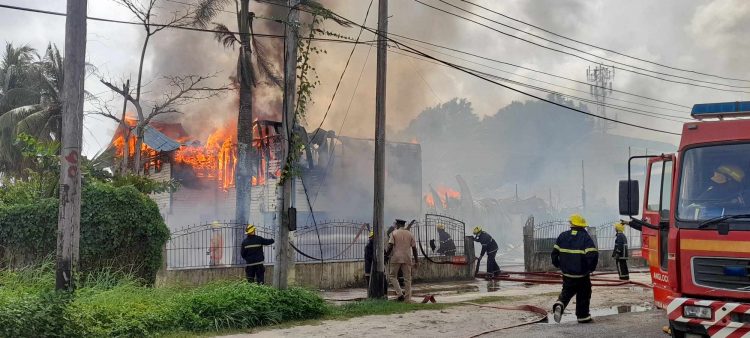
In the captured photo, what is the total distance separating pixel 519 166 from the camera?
2628 inches

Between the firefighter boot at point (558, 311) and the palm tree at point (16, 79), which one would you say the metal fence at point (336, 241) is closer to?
the firefighter boot at point (558, 311)

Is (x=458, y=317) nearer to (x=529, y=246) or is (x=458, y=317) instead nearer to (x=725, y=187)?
(x=725, y=187)

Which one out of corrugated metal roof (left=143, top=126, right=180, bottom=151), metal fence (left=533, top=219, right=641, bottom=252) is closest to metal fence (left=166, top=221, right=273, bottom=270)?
metal fence (left=533, top=219, right=641, bottom=252)

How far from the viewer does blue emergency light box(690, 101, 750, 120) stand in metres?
6.75

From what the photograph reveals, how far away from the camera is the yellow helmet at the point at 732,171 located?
20.2 feet

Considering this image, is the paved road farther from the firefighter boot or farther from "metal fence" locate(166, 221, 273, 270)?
"metal fence" locate(166, 221, 273, 270)

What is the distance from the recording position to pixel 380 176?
12031 millimetres

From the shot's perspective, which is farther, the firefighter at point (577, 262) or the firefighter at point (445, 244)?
the firefighter at point (445, 244)

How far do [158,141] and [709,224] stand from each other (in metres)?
25.5

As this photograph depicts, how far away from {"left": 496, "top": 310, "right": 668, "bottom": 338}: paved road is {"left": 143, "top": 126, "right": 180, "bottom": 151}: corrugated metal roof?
2190cm

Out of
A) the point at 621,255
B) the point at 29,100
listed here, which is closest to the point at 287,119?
the point at 621,255

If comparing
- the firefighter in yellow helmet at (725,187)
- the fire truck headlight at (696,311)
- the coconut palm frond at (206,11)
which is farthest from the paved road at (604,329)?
the coconut palm frond at (206,11)

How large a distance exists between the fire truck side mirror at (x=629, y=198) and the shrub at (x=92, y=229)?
7690mm

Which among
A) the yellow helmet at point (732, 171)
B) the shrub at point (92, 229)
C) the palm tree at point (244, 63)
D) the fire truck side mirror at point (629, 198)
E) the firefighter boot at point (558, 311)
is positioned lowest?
the firefighter boot at point (558, 311)
